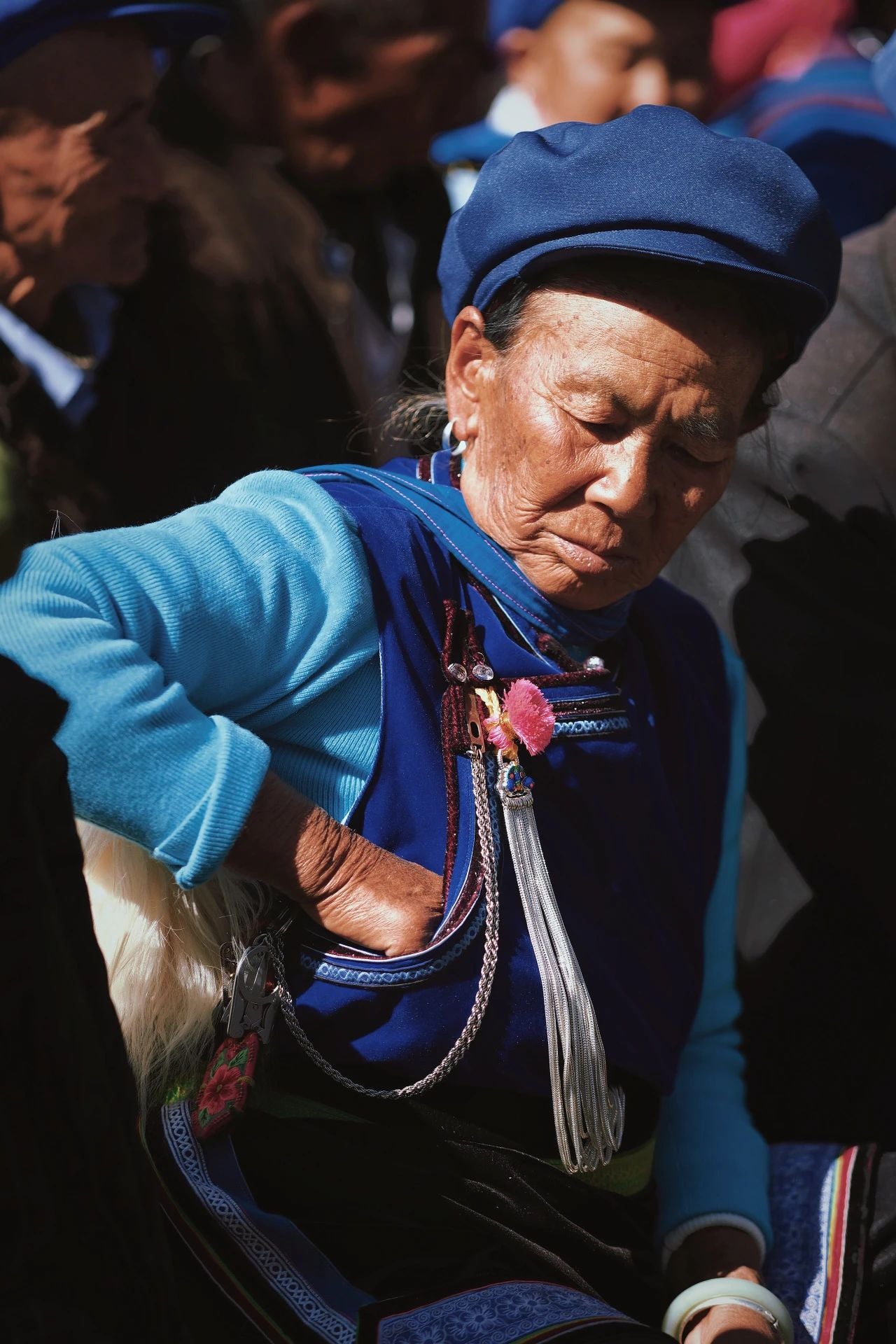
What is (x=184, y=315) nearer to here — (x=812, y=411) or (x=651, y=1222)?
(x=812, y=411)

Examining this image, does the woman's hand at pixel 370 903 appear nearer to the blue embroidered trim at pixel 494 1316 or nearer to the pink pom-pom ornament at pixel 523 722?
the pink pom-pom ornament at pixel 523 722

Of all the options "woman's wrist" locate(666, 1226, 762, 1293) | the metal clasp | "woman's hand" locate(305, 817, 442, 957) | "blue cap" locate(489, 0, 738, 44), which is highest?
"woman's hand" locate(305, 817, 442, 957)

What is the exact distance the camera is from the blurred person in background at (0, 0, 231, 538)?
2.74 meters

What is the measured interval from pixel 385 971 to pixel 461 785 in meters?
0.21

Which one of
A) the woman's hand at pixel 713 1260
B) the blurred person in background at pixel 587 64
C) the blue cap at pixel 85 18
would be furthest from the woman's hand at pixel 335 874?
the blurred person in background at pixel 587 64

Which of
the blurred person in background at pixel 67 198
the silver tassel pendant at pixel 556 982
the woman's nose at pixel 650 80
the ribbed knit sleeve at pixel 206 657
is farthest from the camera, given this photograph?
the woman's nose at pixel 650 80

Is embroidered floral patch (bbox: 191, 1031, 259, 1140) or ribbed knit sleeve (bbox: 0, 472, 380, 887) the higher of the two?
ribbed knit sleeve (bbox: 0, 472, 380, 887)

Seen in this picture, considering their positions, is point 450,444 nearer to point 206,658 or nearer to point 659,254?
point 659,254

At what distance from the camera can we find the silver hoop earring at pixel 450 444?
1702 mm

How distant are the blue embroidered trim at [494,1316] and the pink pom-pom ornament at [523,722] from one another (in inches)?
21.5

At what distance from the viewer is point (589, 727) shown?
1.61 metres

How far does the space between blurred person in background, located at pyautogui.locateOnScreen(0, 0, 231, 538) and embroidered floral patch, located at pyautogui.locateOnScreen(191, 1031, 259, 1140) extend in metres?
1.50

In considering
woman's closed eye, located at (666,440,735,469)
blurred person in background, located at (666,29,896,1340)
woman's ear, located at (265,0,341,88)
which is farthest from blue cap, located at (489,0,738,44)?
woman's closed eye, located at (666,440,735,469)

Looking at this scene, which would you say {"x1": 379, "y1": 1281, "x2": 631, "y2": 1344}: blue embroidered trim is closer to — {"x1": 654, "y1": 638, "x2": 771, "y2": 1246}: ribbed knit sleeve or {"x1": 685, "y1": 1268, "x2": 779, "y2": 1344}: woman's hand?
{"x1": 685, "y1": 1268, "x2": 779, "y2": 1344}: woman's hand
